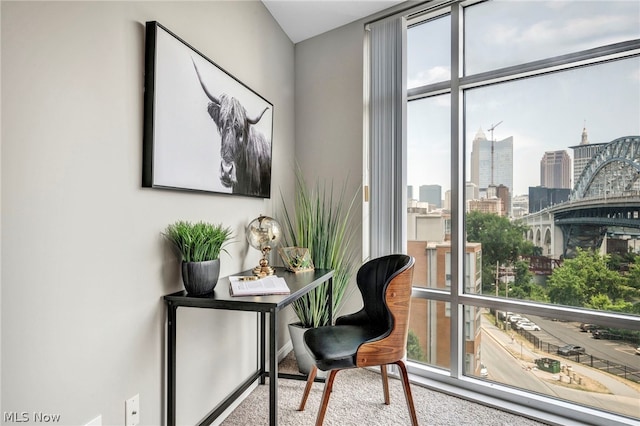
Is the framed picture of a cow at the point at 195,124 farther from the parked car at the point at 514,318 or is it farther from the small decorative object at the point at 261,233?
the parked car at the point at 514,318

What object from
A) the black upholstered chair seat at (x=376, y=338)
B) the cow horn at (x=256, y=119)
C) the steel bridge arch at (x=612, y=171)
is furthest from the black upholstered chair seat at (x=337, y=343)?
the steel bridge arch at (x=612, y=171)

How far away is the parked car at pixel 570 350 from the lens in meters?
2.04

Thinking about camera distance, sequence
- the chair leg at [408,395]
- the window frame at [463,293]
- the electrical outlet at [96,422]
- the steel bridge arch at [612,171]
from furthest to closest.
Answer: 1. the window frame at [463,293]
2. the steel bridge arch at [612,171]
3. the chair leg at [408,395]
4. the electrical outlet at [96,422]

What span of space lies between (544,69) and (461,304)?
4.94 feet

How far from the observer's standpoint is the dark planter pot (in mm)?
1537

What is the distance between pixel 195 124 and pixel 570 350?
238cm

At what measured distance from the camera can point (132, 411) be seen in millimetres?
1409

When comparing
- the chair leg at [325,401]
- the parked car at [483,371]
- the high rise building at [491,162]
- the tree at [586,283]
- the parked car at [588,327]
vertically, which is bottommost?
the parked car at [483,371]

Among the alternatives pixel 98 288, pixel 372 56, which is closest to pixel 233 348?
pixel 98 288

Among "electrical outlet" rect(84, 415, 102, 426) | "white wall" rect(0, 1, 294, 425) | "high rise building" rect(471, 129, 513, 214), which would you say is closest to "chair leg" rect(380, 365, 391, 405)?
"white wall" rect(0, 1, 294, 425)

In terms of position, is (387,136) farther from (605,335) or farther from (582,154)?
(605,335)

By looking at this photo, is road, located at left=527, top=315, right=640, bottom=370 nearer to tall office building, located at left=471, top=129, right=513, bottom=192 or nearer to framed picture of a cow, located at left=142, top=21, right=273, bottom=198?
tall office building, located at left=471, top=129, right=513, bottom=192

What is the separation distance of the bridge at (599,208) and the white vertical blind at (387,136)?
0.86 metres

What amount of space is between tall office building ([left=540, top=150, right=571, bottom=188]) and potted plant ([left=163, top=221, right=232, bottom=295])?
1.90m
